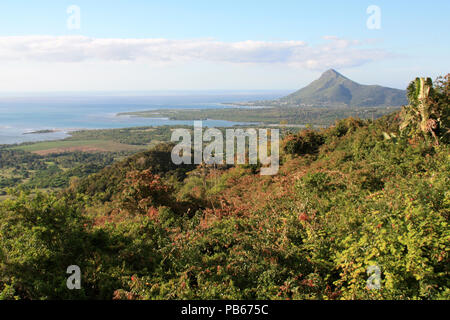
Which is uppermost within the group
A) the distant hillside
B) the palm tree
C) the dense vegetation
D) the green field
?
the distant hillside

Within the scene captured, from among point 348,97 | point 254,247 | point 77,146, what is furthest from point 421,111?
point 348,97

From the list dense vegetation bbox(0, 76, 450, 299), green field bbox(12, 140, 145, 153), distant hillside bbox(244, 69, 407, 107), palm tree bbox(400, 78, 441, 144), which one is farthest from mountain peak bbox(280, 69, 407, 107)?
dense vegetation bbox(0, 76, 450, 299)

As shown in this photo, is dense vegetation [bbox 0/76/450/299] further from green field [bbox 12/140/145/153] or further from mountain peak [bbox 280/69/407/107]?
mountain peak [bbox 280/69/407/107]

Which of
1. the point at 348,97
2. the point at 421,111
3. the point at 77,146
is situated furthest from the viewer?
the point at 348,97

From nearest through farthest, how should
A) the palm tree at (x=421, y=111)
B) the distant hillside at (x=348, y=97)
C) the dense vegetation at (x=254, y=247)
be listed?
the dense vegetation at (x=254, y=247) < the palm tree at (x=421, y=111) < the distant hillside at (x=348, y=97)

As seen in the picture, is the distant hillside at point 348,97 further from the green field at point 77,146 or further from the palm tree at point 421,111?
the palm tree at point 421,111

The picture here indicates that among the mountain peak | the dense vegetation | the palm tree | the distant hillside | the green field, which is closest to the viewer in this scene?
the dense vegetation

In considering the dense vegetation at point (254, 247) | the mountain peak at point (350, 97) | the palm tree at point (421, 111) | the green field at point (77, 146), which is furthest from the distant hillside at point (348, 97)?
the dense vegetation at point (254, 247)

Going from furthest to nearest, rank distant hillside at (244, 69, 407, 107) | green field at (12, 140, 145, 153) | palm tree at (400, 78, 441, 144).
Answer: distant hillside at (244, 69, 407, 107) → green field at (12, 140, 145, 153) → palm tree at (400, 78, 441, 144)

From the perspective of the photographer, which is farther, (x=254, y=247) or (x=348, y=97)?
(x=348, y=97)

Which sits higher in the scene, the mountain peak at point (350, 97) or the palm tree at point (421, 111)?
the mountain peak at point (350, 97)

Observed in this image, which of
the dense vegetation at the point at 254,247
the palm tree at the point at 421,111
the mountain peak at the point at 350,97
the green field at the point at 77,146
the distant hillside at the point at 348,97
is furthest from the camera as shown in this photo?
the mountain peak at the point at 350,97

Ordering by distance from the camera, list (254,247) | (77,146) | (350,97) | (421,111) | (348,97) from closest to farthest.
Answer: (254,247), (421,111), (77,146), (350,97), (348,97)

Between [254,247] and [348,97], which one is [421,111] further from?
[348,97]
